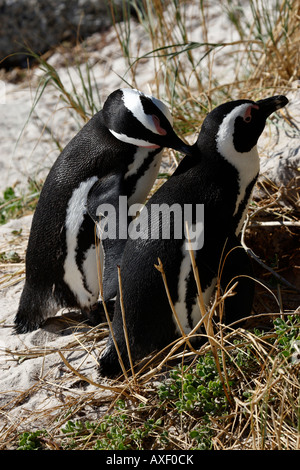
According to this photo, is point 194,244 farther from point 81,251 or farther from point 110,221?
point 81,251

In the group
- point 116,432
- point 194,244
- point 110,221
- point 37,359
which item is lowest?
point 116,432

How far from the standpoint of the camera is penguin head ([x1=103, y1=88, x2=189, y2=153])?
2.06m

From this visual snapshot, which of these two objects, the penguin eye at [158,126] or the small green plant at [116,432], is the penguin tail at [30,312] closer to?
the small green plant at [116,432]

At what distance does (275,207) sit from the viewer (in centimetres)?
255

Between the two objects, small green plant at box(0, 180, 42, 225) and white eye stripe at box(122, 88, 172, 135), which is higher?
white eye stripe at box(122, 88, 172, 135)

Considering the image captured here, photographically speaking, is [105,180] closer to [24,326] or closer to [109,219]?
[109,219]

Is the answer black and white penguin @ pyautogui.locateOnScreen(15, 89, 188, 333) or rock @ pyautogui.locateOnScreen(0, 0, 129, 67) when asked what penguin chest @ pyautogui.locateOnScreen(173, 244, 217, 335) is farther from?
rock @ pyautogui.locateOnScreen(0, 0, 129, 67)

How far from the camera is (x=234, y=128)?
1.92 meters

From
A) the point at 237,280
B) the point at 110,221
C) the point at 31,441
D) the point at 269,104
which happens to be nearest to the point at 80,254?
the point at 110,221

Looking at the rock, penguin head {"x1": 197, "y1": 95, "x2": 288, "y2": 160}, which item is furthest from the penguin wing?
the rock

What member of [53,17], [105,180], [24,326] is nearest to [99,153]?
[105,180]

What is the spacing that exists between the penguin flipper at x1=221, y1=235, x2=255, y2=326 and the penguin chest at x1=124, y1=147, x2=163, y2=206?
0.41m

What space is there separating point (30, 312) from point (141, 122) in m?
0.80

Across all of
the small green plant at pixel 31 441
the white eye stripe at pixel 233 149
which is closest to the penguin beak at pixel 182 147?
the white eye stripe at pixel 233 149
